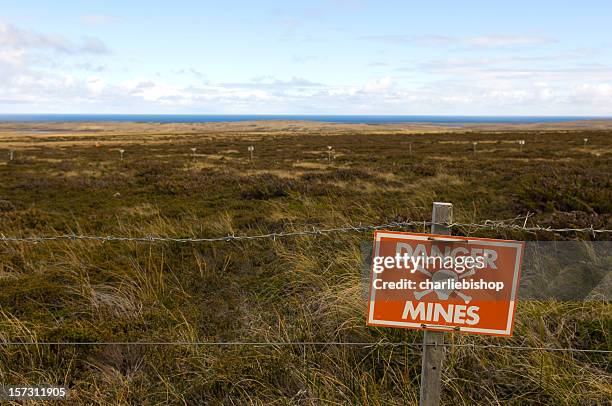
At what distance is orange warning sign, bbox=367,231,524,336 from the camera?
2.15m

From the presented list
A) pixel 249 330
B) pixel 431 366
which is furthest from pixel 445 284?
pixel 249 330

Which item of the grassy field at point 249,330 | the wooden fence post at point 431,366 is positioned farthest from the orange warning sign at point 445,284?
the grassy field at point 249,330

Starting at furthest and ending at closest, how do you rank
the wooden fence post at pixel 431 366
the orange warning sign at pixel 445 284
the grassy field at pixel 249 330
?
the grassy field at pixel 249 330 < the wooden fence post at pixel 431 366 < the orange warning sign at pixel 445 284

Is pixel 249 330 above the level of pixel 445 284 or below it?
below

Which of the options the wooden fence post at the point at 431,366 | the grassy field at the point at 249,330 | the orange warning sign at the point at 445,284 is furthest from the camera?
the grassy field at the point at 249,330

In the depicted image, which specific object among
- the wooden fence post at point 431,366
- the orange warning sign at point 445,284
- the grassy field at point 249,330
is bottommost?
the grassy field at point 249,330

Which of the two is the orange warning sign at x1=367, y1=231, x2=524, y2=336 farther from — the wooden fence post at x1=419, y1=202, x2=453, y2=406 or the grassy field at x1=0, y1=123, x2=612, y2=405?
the grassy field at x1=0, y1=123, x2=612, y2=405

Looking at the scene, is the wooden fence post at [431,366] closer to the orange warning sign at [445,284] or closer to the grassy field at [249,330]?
the orange warning sign at [445,284]

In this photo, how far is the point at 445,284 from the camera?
7.18 ft

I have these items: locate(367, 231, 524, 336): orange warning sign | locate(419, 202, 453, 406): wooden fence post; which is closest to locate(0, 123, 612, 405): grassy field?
locate(419, 202, 453, 406): wooden fence post

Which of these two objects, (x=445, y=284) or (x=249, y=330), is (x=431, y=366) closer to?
(x=445, y=284)

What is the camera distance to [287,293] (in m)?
4.71

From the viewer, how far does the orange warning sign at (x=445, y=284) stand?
2.15 meters

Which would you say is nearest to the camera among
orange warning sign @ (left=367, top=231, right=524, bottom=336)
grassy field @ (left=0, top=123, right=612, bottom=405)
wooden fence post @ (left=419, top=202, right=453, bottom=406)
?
orange warning sign @ (left=367, top=231, right=524, bottom=336)
